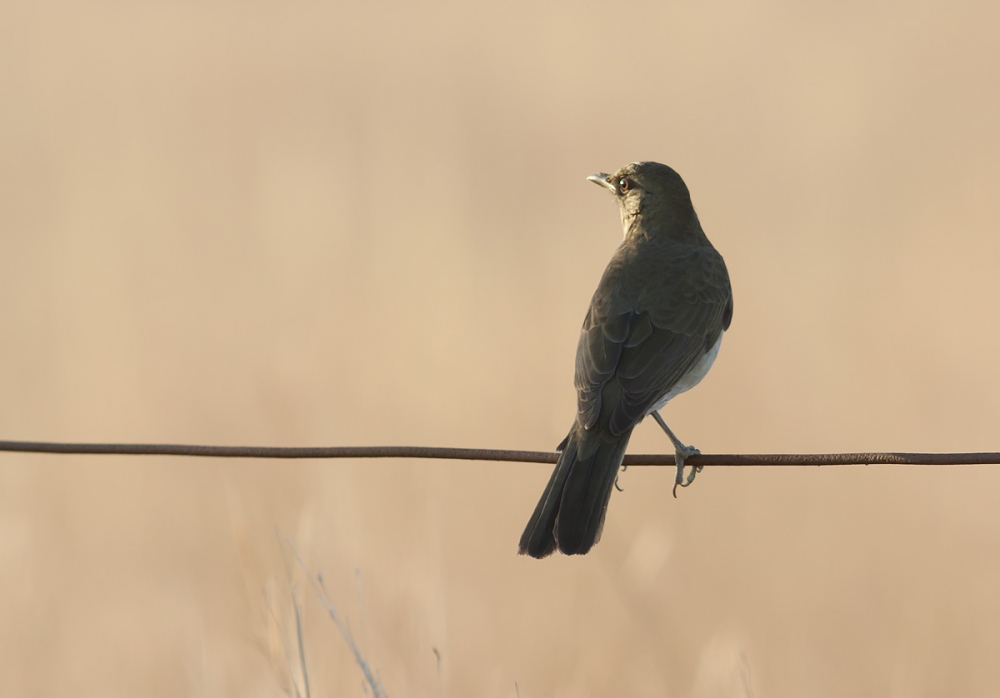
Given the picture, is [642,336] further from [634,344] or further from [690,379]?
[690,379]

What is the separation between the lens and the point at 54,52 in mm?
15633

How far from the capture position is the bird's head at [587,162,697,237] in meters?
5.64

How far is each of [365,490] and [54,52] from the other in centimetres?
1112

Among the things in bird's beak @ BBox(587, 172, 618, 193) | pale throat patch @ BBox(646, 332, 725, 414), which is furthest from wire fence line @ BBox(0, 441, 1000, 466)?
bird's beak @ BBox(587, 172, 618, 193)

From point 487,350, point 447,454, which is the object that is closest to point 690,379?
point 447,454

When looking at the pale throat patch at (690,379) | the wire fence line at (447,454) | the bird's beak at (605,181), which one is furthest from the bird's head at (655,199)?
the wire fence line at (447,454)

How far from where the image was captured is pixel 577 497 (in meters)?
3.98

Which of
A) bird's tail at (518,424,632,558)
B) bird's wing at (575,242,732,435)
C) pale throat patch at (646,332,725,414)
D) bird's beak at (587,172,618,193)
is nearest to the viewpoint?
bird's tail at (518,424,632,558)

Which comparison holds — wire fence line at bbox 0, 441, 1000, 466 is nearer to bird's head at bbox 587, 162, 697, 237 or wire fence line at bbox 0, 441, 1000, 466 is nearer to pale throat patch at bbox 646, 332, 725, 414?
pale throat patch at bbox 646, 332, 725, 414

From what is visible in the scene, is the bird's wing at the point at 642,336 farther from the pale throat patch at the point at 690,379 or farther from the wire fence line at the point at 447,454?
the wire fence line at the point at 447,454

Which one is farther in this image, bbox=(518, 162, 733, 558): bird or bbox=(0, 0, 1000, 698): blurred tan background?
bbox=(0, 0, 1000, 698): blurred tan background

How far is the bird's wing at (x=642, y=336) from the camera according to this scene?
4.36 m

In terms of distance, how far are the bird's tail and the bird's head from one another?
170 centimetres

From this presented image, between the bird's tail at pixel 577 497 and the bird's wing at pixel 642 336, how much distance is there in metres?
0.08
